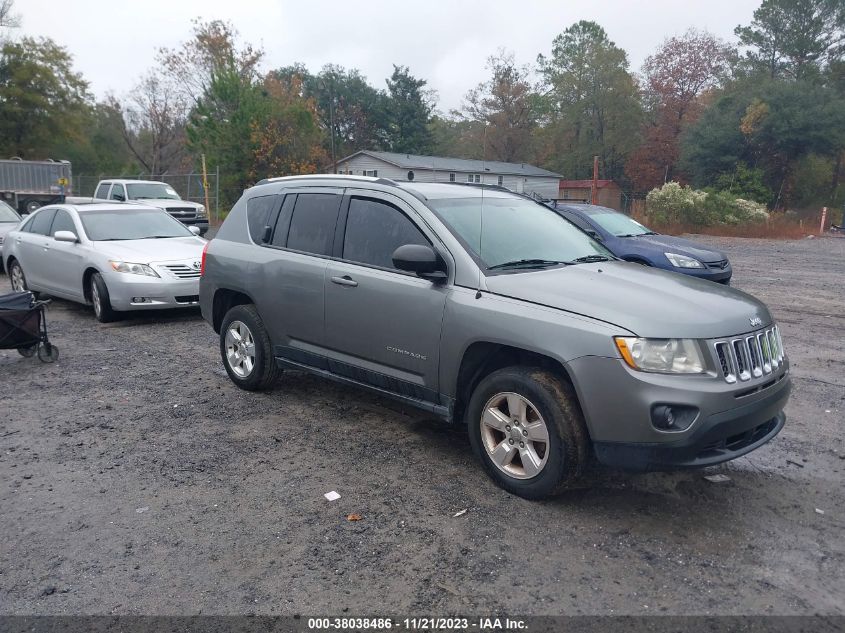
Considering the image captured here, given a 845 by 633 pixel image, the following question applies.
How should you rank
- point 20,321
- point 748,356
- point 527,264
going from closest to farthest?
point 748,356 < point 527,264 < point 20,321

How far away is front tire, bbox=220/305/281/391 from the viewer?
6.01m

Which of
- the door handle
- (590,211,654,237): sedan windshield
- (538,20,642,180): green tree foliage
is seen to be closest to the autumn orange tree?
(538,20,642,180): green tree foliage

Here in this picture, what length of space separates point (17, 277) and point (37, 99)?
41302mm

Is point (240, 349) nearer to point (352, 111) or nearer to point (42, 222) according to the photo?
point (42, 222)

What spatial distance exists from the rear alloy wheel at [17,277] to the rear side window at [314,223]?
7.40 meters

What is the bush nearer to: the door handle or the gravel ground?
the gravel ground

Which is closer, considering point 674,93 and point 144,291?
point 144,291

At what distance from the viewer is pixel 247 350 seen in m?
6.21

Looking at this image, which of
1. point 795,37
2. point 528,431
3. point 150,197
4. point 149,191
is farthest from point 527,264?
point 795,37

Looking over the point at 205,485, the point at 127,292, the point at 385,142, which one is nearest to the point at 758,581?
the point at 205,485

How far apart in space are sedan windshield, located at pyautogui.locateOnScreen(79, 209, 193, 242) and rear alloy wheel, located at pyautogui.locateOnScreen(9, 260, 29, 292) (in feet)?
6.45

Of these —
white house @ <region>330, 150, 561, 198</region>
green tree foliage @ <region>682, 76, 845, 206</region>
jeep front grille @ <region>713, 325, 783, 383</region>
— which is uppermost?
green tree foliage @ <region>682, 76, 845, 206</region>

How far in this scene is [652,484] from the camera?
4422 millimetres

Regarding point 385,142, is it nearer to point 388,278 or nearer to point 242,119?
point 242,119
